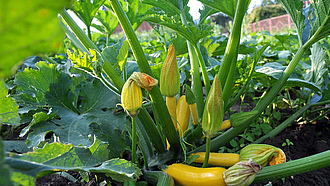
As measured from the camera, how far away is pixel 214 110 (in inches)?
33.8

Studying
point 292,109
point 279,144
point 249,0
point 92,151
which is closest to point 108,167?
point 92,151

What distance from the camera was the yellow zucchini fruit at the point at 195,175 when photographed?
3.01 ft

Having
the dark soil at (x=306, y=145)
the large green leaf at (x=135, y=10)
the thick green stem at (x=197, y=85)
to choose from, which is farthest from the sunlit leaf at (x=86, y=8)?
the dark soil at (x=306, y=145)

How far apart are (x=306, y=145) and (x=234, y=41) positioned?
79 centimetres

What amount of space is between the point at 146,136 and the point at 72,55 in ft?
1.49

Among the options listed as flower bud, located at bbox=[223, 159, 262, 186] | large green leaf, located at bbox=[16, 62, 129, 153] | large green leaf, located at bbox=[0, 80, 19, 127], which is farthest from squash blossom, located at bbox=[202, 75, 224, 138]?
large green leaf, located at bbox=[0, 80, 19, 127]

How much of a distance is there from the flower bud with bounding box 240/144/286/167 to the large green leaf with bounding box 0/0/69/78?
0.91 meters

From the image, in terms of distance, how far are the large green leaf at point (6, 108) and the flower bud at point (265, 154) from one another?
815mm

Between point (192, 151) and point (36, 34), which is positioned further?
point (192, 151)

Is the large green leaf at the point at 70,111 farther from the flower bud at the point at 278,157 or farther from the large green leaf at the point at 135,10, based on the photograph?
the flower bud at the point at 278,157

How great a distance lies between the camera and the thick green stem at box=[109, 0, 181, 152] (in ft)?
3.02

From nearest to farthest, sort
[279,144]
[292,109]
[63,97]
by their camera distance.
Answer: [63,97]
[279,144]
[292,109]

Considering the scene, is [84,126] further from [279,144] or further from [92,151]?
[279,144]

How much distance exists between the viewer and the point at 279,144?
1364mm
